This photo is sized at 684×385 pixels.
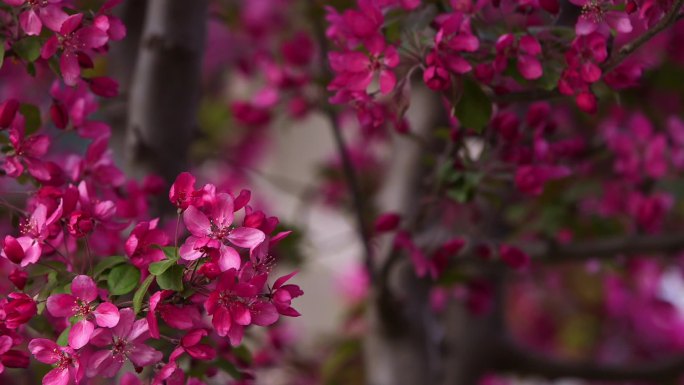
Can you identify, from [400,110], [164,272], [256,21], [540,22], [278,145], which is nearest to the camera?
[164,272]

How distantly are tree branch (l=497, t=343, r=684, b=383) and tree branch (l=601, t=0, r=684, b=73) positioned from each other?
823mm

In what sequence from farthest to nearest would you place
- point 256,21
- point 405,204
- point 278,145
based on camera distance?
point 278,145 < point 256,21 < point 405,204

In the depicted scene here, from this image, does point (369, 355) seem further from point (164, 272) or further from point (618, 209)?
point (164, 272)

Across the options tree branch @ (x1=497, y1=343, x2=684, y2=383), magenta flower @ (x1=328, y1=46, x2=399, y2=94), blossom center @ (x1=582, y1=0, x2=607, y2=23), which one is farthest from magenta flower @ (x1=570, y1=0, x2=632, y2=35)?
tree branch @ (x1=497, y1=343, x2=684, y2=383)

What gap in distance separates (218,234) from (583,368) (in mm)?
994

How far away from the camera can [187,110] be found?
3.20ft

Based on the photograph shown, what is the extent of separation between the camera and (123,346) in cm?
62

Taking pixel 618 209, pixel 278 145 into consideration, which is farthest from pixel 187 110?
pixel 278 145

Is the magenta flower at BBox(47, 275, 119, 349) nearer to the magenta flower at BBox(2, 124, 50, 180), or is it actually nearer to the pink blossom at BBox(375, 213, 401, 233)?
the magenta flower at BBox(2, 124, 50, 180)

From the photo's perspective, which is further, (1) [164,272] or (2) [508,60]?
(2) [508,60]

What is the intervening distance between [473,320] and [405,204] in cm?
39

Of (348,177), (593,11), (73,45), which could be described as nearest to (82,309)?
(73,45)

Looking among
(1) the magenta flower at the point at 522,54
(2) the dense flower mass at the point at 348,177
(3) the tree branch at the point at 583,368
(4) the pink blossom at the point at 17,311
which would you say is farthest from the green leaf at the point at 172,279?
(3) the tree branch at the point at 583,368

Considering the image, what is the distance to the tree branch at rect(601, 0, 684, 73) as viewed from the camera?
644 mm
